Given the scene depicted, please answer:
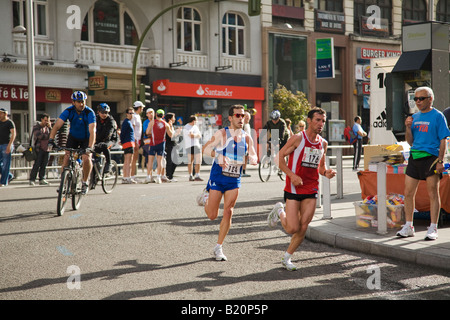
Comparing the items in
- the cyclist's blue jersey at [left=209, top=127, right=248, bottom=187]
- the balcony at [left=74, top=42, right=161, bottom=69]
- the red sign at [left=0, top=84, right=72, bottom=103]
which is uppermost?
the balcony at [left=74, top=42, right=161, bottom=69]

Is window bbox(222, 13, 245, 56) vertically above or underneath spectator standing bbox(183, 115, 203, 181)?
above

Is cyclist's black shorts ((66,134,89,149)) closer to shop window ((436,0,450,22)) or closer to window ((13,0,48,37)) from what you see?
window ((13,0,48,37))

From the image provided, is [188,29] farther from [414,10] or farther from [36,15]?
[414,10]

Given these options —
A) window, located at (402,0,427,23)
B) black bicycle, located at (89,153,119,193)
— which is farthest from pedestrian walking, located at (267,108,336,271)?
window, located at (402,0,427,23)

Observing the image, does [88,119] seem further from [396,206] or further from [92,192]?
[396,206]

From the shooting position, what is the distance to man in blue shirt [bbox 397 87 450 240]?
736 cm

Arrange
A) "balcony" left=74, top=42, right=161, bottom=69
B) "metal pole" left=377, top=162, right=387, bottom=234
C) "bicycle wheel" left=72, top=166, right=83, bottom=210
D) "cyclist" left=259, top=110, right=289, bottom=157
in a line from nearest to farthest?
"metal pole" left=377, top=162, right=387, bottom=234 < "bicycle wheel" left=72, top=166, right=83, bottom=210 < "cyclist" left=259, top=110, right=289, bottom=157 < "balcony" left=74, top=42, right=161, bottom=69

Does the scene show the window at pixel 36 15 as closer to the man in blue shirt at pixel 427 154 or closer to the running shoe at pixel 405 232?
the man in blue shirt at pixel 427 154

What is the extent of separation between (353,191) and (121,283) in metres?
9.73

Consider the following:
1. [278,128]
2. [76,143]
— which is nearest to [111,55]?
[278,128]

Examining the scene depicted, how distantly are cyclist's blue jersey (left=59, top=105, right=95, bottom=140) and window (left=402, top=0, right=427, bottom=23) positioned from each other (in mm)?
32405

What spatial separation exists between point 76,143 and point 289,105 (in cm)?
2182

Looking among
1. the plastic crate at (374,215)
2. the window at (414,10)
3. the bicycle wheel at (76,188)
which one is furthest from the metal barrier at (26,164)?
the window at (414,10)

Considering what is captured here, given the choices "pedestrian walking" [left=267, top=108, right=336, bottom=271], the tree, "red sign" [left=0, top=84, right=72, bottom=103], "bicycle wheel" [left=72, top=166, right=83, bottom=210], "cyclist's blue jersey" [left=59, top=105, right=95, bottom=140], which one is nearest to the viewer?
"pedestrian walking" [left=267, top=108, right=336, bottom=271]
